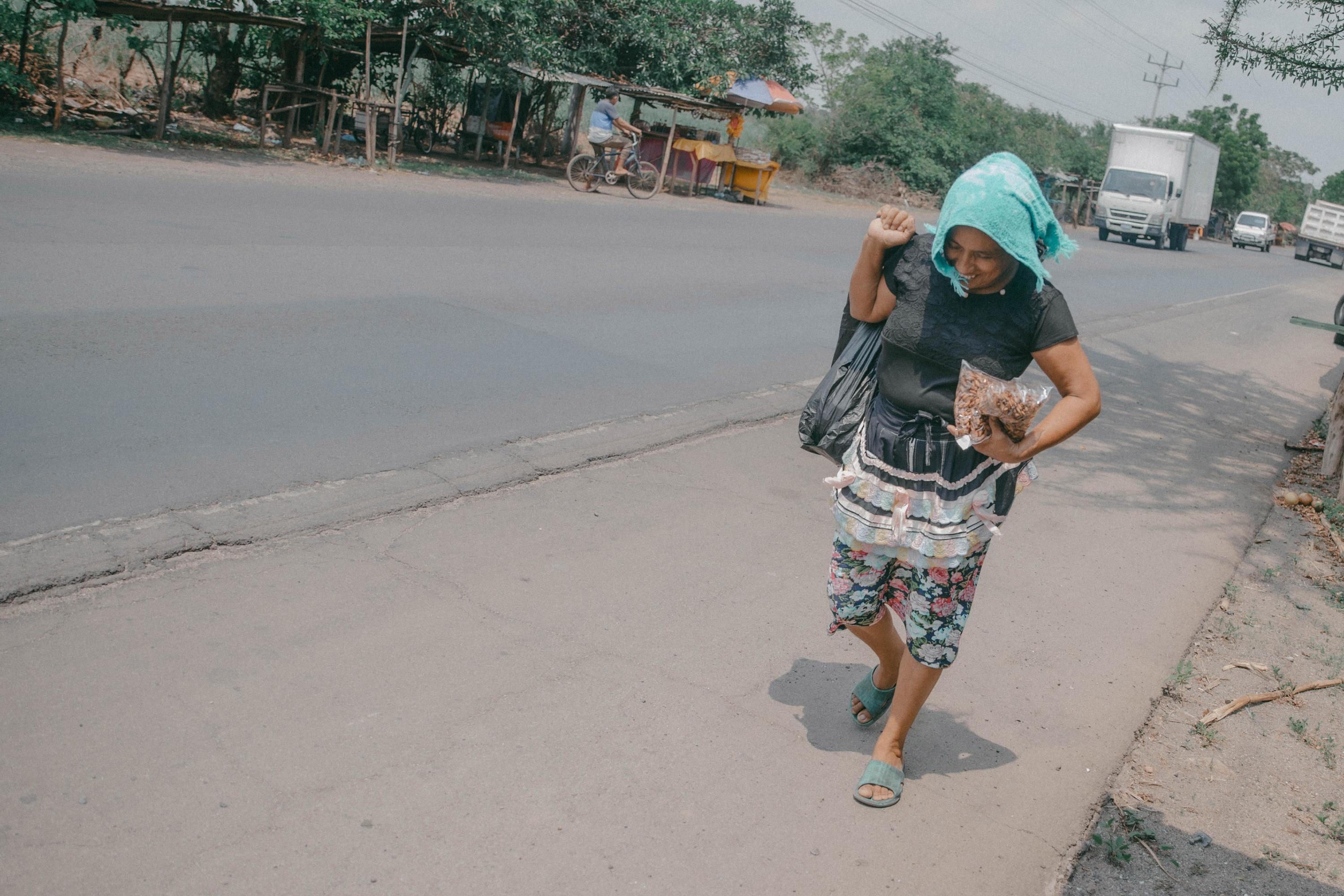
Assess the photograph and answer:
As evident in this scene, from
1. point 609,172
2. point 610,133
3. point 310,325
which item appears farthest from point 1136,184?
point 310,325

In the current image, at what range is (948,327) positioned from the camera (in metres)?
2.92

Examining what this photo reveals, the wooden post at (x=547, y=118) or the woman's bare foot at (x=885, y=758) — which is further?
the wooden post at (x=547, y=118)

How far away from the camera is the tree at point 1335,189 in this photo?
247 ft

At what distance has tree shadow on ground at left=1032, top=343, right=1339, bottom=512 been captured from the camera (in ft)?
22.6

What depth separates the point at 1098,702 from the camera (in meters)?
3.96

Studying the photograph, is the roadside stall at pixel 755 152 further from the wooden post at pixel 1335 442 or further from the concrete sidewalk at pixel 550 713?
the concrete sidewalk at pixel 550 713

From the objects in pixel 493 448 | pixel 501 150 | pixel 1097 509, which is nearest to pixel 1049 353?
pixel 493 448

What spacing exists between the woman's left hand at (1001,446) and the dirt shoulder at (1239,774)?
3.86 ft

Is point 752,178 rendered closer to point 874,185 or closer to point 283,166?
point 283,166

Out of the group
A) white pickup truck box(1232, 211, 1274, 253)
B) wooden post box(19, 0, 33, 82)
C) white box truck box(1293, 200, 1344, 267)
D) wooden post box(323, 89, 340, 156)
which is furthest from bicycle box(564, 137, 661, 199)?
white pickup truck box(1232, 211, 1274, 253)

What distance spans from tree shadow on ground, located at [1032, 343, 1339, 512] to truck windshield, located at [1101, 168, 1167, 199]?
86.6 ft

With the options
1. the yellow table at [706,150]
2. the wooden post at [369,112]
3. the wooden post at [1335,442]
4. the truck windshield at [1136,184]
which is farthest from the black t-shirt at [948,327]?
the truck windshield at [1136,184]

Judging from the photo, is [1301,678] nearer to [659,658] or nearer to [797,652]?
[797,652]

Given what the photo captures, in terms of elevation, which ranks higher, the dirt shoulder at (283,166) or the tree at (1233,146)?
the tree at (1233,146)
